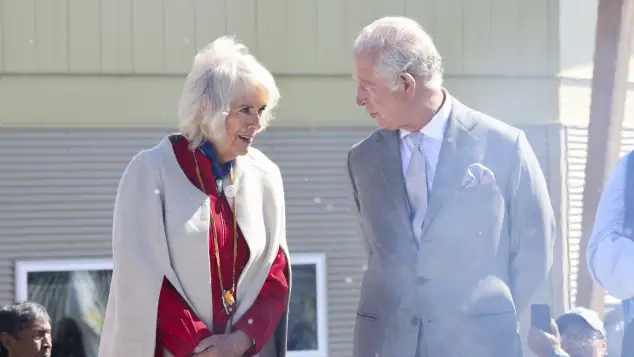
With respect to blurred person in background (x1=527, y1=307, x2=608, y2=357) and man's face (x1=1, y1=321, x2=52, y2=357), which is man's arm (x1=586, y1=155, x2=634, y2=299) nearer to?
blurred person in background (x1=527, y1=307, x2=608, y2=357)

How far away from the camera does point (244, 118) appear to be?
3.76 meters

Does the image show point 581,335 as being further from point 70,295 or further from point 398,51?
point 70,295

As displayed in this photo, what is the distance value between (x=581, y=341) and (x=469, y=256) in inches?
73.5

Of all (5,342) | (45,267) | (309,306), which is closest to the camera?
(5,342)

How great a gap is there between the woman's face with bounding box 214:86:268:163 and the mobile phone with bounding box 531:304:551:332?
1049 mm

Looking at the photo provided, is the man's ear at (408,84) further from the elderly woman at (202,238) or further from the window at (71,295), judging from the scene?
the window at (71,295)

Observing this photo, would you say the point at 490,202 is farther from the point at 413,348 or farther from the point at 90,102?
the point at 90,102

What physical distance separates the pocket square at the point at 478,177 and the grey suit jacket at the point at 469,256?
14mm

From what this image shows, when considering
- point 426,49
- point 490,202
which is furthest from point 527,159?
point 426,49

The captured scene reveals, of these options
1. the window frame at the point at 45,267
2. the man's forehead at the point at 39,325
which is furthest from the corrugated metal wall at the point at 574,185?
the man's forehead at the point at 39,325

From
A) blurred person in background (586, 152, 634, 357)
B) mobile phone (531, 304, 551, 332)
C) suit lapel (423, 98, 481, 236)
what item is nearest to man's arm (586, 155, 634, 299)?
blurred person in background (586, 152, 634, 357)

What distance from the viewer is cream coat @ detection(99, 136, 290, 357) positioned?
3.69 meters

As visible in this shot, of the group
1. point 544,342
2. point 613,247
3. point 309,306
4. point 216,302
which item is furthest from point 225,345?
point 309,306

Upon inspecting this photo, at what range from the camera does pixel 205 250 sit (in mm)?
3695
